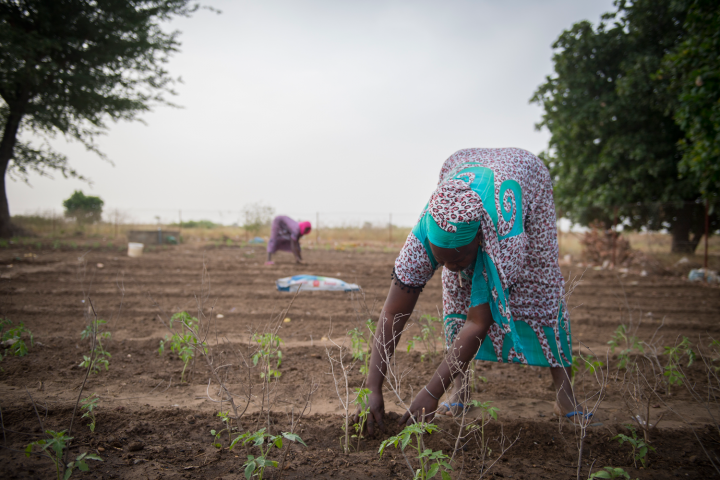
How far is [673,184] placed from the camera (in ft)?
32.9

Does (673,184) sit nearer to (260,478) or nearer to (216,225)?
(260,478)

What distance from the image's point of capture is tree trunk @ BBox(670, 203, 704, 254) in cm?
996

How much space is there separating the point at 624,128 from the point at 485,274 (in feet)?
38.7

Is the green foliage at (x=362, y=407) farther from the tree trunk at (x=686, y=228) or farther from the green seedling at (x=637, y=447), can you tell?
the tree trunk at (x=686, y=228)

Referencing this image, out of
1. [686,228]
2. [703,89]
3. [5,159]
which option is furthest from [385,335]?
[5,159]

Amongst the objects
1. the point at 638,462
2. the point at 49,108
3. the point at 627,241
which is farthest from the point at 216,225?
the point at 638,462

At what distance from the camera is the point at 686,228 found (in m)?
10.3

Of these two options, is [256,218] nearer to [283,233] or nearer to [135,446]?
[283,233]

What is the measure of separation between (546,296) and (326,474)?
1.31 m

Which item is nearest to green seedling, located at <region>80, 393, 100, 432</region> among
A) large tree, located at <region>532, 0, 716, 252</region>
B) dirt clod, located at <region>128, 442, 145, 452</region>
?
dirt clod, located at <region>128, 442, 145, 452</region>

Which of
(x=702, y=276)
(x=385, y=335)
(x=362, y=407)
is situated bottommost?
(x=362, y=407)

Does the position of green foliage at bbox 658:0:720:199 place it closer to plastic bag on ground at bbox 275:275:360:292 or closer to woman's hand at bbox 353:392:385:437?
plastic bag on ground at bbox 275:275:360:292

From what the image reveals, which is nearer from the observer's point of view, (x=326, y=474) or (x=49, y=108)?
(x=326, y=474)

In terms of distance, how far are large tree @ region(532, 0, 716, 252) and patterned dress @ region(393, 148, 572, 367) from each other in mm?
9470
